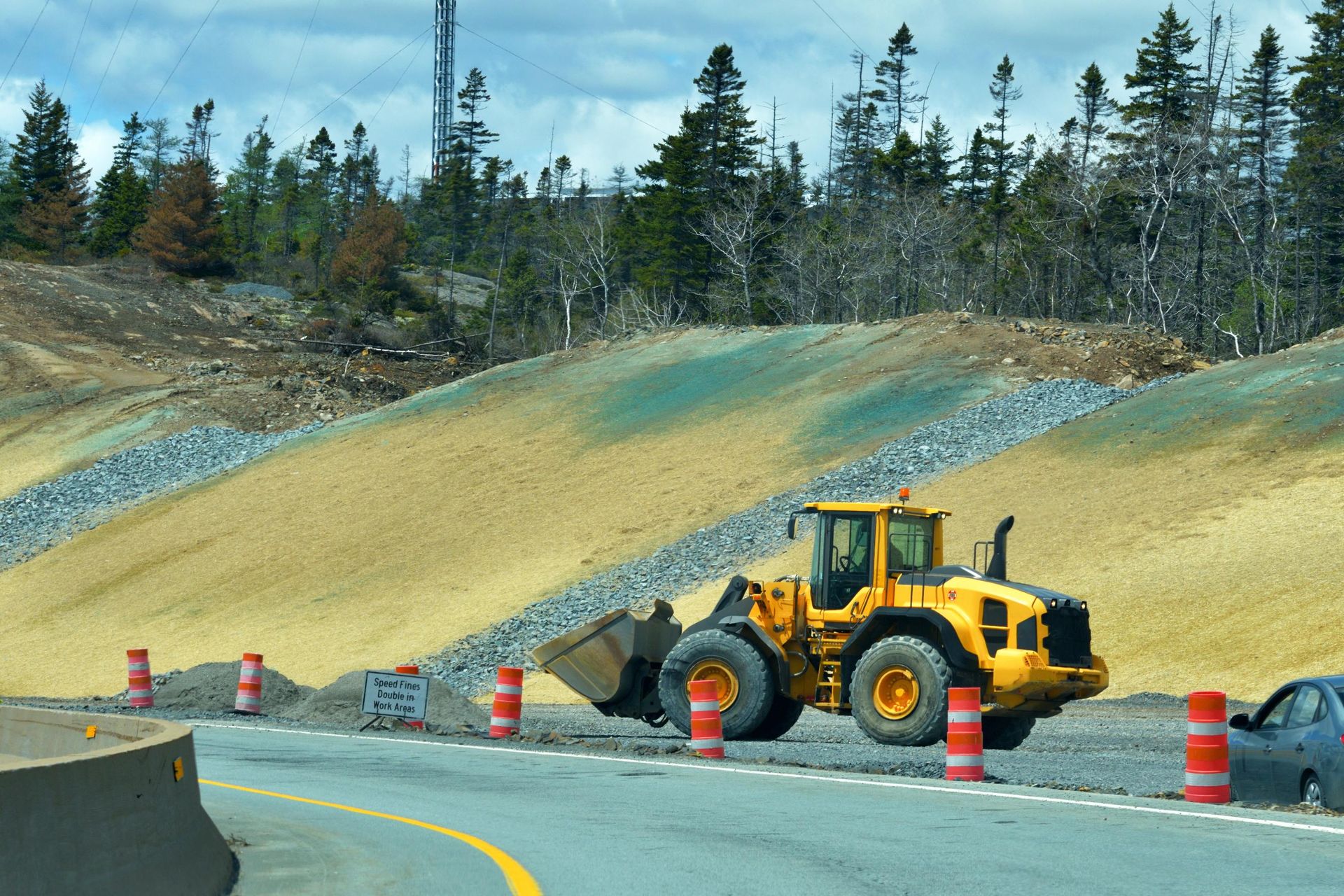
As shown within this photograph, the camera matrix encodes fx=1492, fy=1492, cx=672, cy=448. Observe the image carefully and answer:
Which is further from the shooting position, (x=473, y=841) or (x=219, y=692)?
(x=219, y=692)

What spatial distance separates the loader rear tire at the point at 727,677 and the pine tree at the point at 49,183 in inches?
3818

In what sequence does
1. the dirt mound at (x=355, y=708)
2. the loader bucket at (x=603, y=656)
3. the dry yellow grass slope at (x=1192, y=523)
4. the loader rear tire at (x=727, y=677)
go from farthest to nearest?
the dry yellow grass slope at (x=1192, y=523) → the dirt mound at (x=355, y=708) → the loader bucket at (x=603, y=656) → the loader rear tire at (x=727, y=677)

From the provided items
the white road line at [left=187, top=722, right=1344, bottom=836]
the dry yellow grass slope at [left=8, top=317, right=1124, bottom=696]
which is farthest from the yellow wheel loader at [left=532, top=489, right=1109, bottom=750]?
the dry yellow grass slope at [left=8, top=317, right=1124, bottom=696]

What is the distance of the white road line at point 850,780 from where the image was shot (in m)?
10.6

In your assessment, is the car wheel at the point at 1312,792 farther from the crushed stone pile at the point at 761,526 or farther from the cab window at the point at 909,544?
the crushed stone pile at the point at 761,526

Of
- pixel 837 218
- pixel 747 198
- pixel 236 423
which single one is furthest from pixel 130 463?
pixel 837 218

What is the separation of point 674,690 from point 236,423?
44140 mm

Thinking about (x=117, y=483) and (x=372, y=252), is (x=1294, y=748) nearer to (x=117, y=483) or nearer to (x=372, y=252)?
(x=117, y=483)

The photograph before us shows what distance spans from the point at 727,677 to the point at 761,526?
19285 millimetres

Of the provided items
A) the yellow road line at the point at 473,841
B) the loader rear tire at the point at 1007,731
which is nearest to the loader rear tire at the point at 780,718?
the loader rear tire at the point at 1007,731

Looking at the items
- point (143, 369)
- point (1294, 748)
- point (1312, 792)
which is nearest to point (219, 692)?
point (1294, 748)

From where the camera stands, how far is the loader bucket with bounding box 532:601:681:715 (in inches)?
749

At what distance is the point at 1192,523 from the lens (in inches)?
1243

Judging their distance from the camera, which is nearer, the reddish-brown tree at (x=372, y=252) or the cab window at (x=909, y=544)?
the cab window at (x=909, y=544)
